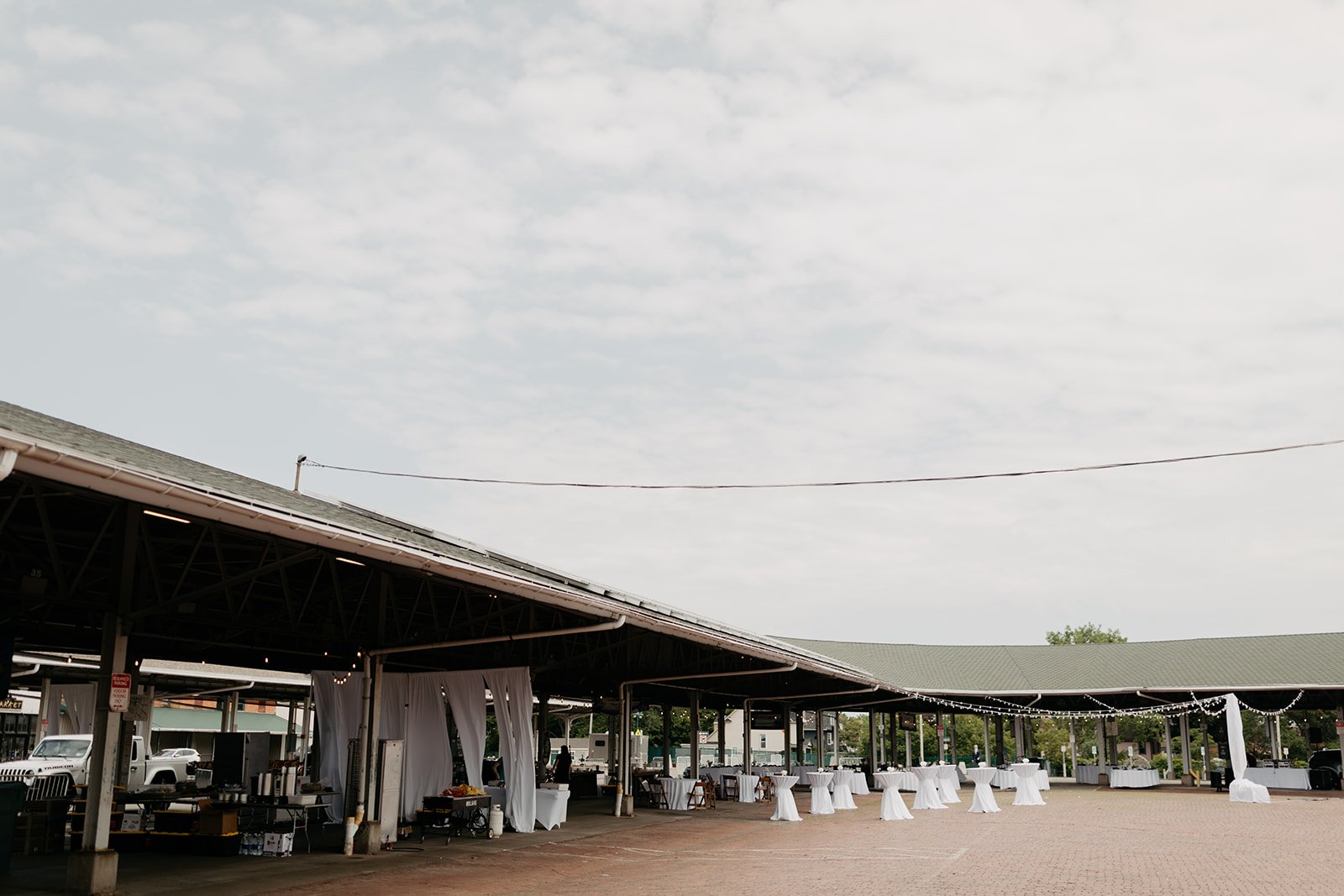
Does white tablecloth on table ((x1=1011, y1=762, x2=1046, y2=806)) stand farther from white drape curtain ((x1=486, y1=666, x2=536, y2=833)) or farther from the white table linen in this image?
white drape curtain ((x1=486, y1=666, x2=536, y2=833))

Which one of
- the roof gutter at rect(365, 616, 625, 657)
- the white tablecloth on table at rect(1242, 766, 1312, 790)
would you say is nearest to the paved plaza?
the roof gutter at rect(365, 616, 625, 657)

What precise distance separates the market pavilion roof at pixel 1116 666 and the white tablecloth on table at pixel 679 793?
10529mm

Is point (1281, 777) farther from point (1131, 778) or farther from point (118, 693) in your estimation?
point (118, 693)

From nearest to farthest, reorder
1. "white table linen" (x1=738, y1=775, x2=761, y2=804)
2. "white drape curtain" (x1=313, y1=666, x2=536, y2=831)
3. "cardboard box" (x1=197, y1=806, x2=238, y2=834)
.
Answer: "cardboard box" (x1=197, y1=806, x2=238, y2=834), "white drape curtain" (x1=313, y1=666, x2=536, y2=831), "white table linen" (x1=738, y1=775, x2=761, y2=804)

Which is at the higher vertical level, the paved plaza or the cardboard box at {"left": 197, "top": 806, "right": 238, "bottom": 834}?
the cardboard box at {"left": 197, "top": 806, "right": 238, "bottom": 834}

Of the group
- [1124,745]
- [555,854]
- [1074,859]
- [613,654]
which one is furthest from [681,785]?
[1124,745]

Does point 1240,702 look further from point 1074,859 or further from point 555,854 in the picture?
point 555,854

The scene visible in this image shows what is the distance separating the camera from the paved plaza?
40.2ft

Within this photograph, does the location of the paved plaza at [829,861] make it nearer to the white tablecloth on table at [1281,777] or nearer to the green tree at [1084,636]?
the white tablecloth on table at [1281,777]

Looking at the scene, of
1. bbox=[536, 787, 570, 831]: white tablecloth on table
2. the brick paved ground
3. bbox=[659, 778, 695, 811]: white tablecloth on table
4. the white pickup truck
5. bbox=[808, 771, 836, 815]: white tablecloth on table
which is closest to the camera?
the brick paved ground

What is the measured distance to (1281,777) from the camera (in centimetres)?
3325

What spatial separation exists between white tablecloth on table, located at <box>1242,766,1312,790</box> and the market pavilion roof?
269cm

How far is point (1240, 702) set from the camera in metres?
35.2

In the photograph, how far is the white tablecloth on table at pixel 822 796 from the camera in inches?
964
